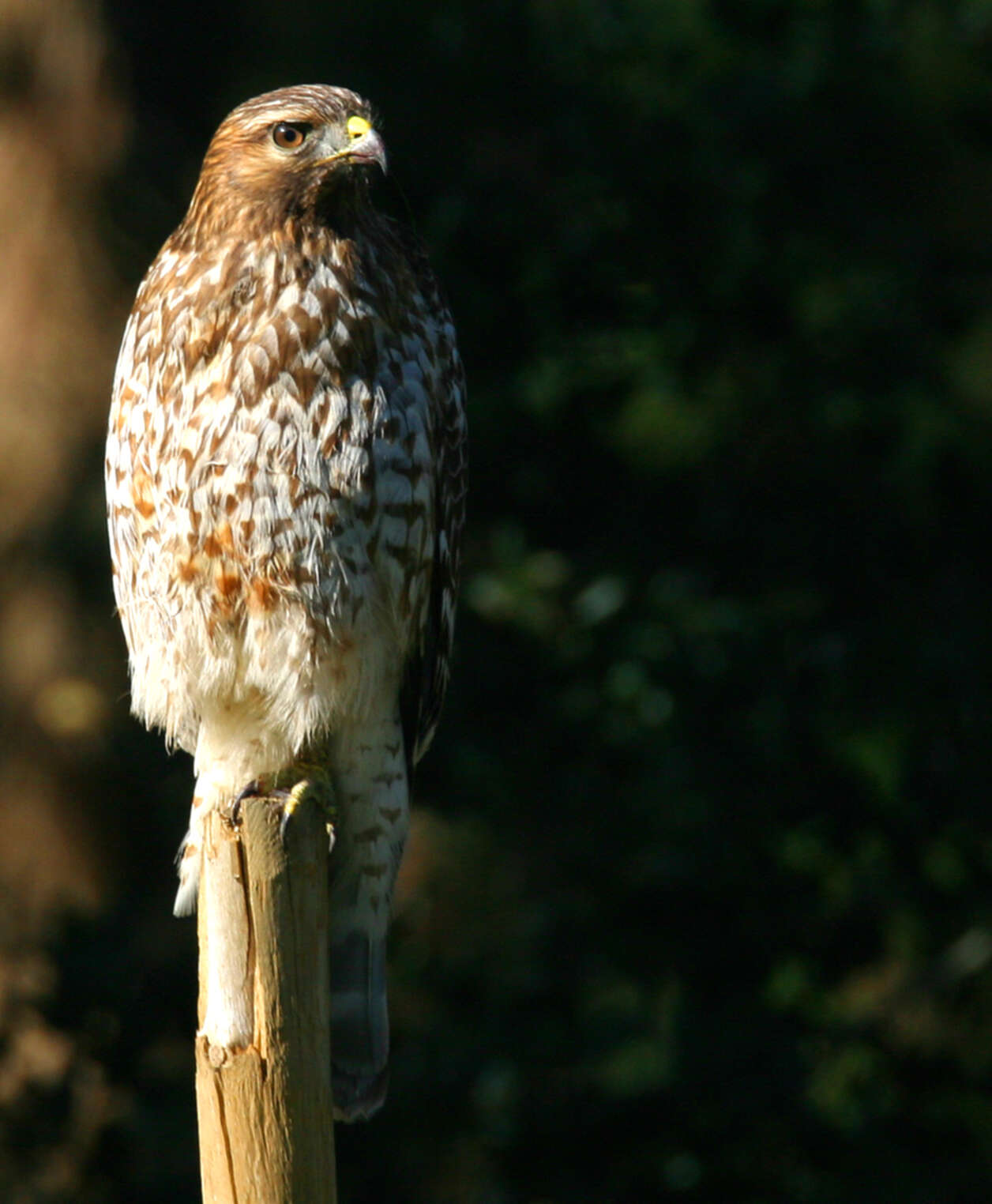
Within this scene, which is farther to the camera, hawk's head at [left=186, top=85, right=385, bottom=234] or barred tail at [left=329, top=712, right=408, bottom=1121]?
barred tail at [left=329, top=712, right=408, bottom=1121]

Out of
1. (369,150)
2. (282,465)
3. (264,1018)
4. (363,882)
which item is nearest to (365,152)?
(369,150)

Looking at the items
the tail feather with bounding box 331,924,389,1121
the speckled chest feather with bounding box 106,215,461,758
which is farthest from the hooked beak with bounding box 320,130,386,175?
the tail feather with bounding box 331,924,389,1121

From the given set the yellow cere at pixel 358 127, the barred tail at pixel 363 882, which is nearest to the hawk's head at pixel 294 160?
the yellow cere at pixel 358 127

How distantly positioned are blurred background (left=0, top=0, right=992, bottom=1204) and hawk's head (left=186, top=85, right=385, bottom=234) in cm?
171

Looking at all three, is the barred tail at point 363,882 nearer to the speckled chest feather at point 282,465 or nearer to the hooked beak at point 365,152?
the speckled chest feather at point 282,465

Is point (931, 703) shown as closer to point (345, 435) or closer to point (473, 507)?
point (473, 507)

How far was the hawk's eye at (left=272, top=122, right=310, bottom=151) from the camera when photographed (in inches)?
117

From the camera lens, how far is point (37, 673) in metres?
5.15

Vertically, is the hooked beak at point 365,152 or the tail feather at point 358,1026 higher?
the hooked beak at point 365,152

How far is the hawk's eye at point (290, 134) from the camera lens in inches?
117

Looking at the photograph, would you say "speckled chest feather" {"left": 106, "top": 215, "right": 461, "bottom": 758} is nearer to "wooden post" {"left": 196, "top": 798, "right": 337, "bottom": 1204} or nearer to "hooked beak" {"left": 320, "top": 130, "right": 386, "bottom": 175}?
"hooked beak" {"left": 320, "top": 130, "right": 386, "bottom": 175}

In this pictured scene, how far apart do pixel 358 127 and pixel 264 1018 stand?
1408mm

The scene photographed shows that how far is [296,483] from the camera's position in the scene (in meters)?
2.85

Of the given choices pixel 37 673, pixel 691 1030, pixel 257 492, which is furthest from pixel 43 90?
pixel 691 1030
